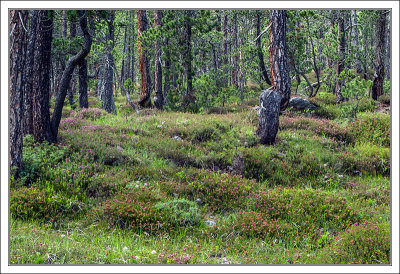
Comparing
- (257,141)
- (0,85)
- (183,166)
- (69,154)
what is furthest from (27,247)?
(257,141)

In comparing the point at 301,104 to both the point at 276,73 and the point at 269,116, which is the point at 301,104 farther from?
the point at 269,116

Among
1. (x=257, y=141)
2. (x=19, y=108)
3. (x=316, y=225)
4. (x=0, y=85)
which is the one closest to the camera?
(x=0, y=85)

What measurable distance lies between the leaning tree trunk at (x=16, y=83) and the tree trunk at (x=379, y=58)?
A: 53.5 ft

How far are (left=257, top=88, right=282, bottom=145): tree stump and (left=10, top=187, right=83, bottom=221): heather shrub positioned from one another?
6155 millimetres

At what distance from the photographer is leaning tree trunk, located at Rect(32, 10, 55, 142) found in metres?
8.36

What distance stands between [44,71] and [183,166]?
4.64m

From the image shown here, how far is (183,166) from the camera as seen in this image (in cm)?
849

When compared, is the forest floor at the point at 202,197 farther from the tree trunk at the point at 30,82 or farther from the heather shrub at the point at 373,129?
the tree trunk at the point at 30,82

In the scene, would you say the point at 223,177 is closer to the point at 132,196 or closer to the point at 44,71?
the point at 132,196

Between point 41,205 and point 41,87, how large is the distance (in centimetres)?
397

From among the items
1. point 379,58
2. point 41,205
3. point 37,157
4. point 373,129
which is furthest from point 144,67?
point 41,205

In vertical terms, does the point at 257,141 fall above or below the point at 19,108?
below

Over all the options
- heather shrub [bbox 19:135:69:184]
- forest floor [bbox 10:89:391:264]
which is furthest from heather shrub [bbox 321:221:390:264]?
heather shrub [bbox 19:135:69:184]

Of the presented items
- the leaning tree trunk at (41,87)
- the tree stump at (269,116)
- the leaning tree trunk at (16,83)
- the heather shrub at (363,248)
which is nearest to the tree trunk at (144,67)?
the leaning tree trunk at (41,87)
